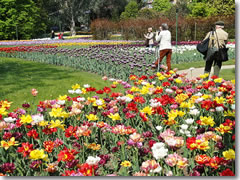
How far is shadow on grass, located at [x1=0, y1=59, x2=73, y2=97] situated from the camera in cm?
638

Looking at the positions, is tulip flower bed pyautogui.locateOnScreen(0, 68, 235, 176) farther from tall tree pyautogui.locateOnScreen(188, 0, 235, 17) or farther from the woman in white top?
tall tree pyautogui.locateOnScreen(188, 0, 235, 17)

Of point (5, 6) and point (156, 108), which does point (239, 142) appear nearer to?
point (156, 108)

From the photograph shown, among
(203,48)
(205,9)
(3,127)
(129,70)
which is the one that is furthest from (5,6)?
(3,127)

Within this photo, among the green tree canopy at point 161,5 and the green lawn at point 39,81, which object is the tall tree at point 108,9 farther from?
the green lawn at point 39,81

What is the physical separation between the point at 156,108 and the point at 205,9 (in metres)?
31.7

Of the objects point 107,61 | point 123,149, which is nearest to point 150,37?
point 107,61

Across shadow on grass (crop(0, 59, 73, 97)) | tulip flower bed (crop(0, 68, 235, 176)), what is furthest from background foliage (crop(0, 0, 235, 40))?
tulip flower bed (crop(0, 68, 235, 176))

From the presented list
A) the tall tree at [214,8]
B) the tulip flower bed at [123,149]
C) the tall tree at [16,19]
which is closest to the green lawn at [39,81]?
the tulip flower bed at [123,149]

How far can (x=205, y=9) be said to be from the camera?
31.3 m

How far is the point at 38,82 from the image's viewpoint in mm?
6793

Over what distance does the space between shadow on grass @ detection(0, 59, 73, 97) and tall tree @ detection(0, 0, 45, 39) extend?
64.4 ft

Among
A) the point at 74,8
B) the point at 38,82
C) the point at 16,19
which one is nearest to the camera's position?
the point at 38,82

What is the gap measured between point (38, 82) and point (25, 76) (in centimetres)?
108

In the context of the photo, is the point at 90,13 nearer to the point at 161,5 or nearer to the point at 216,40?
the point at 161,5
